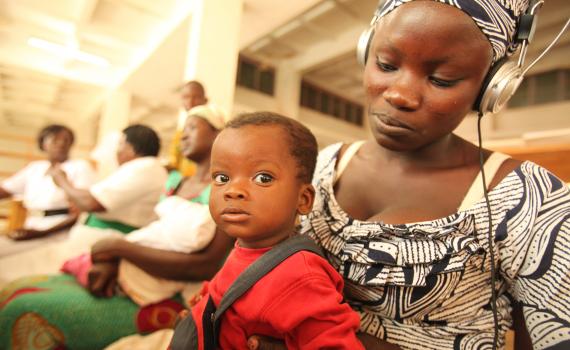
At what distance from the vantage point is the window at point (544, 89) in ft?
25.8

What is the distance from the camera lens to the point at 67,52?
7457 mm

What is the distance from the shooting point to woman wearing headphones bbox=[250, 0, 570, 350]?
28.1 inches

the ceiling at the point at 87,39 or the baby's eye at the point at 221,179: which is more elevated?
the ceiling at the point at 87,39

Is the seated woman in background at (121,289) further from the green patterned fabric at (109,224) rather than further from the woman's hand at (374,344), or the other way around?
the woman's hand at (374,344)

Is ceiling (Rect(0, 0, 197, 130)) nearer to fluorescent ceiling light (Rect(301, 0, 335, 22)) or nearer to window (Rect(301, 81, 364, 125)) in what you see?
fluorescent ceiling light (Rect(301, 0, 335, 22))

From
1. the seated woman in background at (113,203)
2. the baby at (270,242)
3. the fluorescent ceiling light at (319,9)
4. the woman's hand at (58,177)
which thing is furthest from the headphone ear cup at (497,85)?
the fluorescent ceiling light at (319,9)

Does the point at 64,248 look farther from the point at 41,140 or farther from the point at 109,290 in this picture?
the point at 41,140

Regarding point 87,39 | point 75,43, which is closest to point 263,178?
point 87,39

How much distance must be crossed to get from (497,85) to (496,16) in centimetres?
14

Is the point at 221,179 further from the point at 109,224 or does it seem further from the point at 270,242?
the point at 109,224

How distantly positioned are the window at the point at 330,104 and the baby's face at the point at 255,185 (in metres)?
8.92

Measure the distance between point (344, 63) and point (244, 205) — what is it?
8483 millimetres

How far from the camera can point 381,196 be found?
93 cm

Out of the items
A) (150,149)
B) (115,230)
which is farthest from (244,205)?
(150,149)
